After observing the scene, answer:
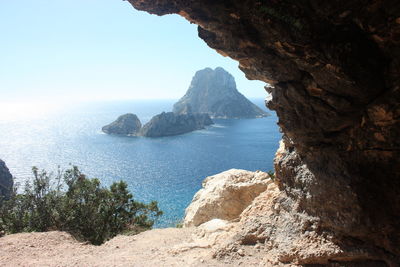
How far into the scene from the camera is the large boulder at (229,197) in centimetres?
2216

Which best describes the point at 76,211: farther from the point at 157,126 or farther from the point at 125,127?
the point at 125,127

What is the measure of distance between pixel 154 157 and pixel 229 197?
278ft

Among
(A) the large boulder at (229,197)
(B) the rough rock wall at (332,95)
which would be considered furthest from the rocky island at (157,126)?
(B) the rough rock wall at (332,95)

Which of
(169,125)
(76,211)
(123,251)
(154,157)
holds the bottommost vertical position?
(154,157)

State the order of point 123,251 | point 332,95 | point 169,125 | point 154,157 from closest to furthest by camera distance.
Result: 1. point 332,95
2. point 123,251
3. point 154,157
4. point 169,125

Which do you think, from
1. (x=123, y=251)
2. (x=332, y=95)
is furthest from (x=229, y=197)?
(x=332, y=95)

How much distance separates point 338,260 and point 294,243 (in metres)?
1.62

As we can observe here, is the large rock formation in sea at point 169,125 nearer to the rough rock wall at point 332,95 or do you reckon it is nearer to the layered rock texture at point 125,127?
the layered rock texture at point 125,127

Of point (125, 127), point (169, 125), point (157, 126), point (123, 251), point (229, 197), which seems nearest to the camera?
point (123, 251)

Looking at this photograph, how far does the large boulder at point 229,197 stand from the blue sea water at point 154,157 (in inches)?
1165

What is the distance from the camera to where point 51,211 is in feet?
79.4

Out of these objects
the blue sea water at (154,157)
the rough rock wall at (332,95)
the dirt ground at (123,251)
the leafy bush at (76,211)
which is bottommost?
the blue sea water at (154,157)

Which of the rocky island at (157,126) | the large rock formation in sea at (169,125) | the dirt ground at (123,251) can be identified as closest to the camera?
the dirt ground at (123,251)

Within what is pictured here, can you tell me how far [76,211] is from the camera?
24.9m
